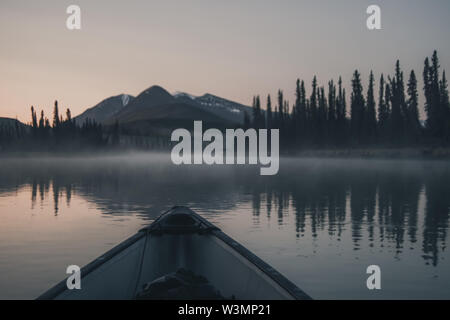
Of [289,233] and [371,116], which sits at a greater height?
[371,116]

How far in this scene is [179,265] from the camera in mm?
10516

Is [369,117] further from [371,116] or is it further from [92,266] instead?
[92,266]

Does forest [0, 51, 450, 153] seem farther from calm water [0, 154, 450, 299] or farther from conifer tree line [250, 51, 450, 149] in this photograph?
calm water [0, 154, 450, 299]

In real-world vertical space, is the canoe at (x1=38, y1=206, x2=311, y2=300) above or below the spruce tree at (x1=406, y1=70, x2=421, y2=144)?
below

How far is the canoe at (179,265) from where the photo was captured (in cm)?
698

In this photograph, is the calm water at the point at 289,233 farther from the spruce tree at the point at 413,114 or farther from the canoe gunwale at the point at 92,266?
the spruce tree at the point at 413,114

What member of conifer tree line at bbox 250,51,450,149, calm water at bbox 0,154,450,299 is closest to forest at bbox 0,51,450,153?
conifer tree line at bbox 250,51,450,149

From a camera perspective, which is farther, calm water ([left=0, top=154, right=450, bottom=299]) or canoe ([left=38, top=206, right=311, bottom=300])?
calm water ([left=0, top=154, right=450, bottom=299])

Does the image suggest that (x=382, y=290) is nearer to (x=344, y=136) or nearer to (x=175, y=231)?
(x=175, y=231)

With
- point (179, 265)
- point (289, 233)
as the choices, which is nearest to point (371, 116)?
point (289, 233)

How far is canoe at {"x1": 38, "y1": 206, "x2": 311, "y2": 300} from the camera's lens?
22.9 ft

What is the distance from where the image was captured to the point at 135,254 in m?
9.77

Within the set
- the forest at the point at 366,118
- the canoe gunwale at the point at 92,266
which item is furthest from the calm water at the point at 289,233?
the forest at the point at 366,118

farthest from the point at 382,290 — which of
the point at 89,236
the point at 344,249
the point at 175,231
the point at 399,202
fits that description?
the point at 399,202
